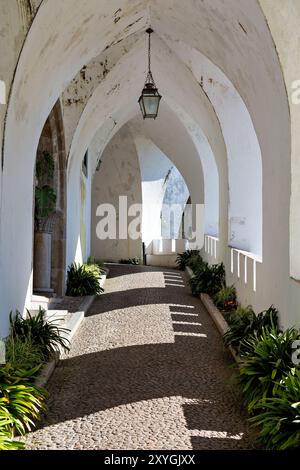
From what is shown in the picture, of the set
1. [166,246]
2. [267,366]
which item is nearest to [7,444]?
[267,366]

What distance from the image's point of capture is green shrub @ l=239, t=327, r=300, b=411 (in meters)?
4.63

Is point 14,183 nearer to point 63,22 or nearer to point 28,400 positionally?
point 63,22

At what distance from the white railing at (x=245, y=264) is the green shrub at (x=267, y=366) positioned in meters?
2.76

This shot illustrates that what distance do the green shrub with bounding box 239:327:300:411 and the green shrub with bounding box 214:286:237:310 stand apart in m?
4.50

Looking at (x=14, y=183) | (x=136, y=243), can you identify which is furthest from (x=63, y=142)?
(x=136, y=243)

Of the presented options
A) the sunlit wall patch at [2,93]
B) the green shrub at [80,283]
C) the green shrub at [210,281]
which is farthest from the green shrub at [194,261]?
the sunlit wall patch at [2,93]

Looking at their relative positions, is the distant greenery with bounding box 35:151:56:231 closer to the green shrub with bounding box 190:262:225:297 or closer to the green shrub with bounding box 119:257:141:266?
the green shrub with bounding box 190:262:225:297

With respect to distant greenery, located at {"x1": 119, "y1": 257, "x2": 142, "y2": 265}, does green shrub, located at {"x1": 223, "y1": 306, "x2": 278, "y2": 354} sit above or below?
above

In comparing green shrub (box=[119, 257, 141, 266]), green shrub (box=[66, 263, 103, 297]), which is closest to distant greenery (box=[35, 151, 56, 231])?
green shrub (box=[66, 263, 103, 297])

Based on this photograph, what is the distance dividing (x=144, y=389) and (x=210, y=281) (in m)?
6.28

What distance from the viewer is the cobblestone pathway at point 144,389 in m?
4.32

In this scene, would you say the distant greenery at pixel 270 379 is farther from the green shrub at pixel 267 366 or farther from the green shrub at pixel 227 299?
the green shrub at pixel 227 299

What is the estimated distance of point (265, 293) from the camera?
7.08 meters
